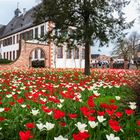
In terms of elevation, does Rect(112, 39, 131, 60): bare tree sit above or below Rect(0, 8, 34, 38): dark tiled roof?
below

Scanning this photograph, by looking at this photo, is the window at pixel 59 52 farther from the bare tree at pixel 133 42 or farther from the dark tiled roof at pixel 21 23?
the bare tree at pixel 133 42

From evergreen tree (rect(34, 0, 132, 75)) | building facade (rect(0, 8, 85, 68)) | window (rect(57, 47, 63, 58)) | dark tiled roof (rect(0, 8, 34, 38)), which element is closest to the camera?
evergreen tree (rect(34, 0, 132, 75))

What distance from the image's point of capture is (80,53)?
4759 cm

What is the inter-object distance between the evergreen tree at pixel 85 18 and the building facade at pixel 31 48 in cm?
166

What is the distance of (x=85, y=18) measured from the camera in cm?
1906

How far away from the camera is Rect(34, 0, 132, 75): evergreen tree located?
1812 centimetres

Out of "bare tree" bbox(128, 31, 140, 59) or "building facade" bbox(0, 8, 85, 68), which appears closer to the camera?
"building facade" bbox(0, 8, 85, 68)

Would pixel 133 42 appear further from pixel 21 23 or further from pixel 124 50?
pixel 21 23

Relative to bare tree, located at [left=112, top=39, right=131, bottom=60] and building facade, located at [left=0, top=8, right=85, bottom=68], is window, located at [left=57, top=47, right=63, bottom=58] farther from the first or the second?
bare tree, located at [left=112, top=39, right=131, bottom=60]

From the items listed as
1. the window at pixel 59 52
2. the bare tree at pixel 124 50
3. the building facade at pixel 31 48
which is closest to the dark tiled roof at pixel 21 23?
the building facade at pixel 31 48

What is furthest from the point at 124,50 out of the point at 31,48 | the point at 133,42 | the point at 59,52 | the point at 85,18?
the point at 85,18

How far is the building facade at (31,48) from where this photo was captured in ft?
A: 116

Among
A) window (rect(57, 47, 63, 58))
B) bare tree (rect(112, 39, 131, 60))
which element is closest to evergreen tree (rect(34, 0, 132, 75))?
window (rect(57, 47, 63, 58))

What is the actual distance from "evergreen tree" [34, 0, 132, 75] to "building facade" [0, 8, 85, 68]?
1.66 meters
